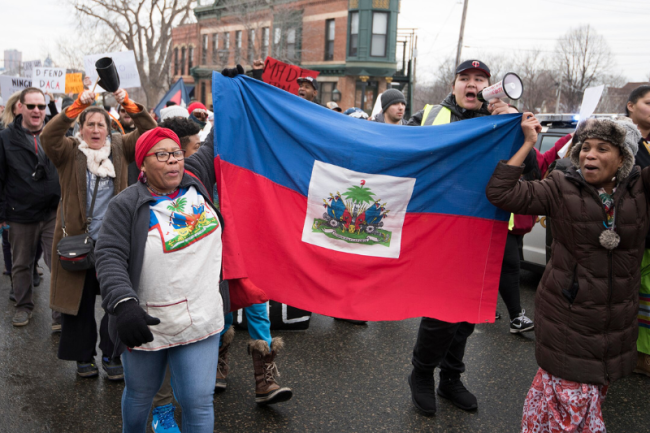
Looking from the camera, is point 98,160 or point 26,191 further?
point 26,191

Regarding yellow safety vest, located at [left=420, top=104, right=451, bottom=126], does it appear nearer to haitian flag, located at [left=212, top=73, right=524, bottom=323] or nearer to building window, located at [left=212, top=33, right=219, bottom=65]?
haitian flag, located at [left=212, top=73, right=524, bottom=323]

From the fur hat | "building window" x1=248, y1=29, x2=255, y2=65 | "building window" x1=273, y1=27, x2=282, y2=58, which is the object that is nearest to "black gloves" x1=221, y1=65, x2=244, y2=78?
the fur hat

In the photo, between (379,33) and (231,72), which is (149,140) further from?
(379,33)

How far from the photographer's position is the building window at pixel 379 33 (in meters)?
31.7

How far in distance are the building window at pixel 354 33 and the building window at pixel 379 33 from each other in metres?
0.96

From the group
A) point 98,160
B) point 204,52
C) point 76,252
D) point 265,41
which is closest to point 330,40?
point 265,41

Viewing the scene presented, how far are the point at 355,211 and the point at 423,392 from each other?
4.57ft

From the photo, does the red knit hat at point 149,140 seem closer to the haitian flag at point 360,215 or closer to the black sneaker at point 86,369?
the haitian flag at point 360,215

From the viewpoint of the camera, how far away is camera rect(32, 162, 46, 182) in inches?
220

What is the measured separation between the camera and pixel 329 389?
13.6 ft

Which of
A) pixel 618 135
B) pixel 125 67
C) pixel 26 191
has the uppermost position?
pixel 125 67

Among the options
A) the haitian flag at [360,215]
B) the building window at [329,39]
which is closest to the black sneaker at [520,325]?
the haitian flag at [360,215]

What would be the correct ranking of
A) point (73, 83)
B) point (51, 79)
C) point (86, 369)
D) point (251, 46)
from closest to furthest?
point (86, 369)
point (73, 83)
point (51, 79)
point (251, 46)

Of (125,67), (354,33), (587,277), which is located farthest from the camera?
(354,33)
